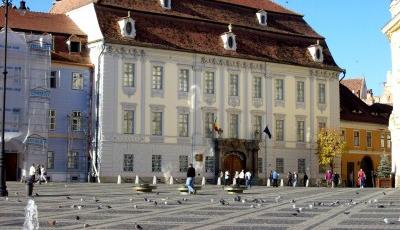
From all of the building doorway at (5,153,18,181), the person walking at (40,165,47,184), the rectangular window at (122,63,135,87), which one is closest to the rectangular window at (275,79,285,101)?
the rectangular window at (122,63,135,87)

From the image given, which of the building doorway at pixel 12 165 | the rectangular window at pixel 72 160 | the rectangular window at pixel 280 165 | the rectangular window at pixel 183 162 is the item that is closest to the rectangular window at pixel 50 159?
the rectangular window at pixel 72 160

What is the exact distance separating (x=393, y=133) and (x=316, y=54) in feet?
50.3

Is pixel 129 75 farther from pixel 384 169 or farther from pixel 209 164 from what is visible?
pixel 384 169

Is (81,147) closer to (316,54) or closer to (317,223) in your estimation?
(316,54)

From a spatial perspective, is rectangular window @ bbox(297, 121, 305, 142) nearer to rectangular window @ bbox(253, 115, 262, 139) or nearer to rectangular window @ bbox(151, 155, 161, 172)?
rectangular window @ bbox(253, 115, 262, 139)

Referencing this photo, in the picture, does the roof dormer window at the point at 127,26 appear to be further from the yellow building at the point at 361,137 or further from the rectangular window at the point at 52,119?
the yellow building at the point at 361,137

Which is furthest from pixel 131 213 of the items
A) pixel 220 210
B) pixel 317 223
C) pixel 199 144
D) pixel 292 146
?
pixel 292 146

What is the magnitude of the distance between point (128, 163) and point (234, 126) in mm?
9599

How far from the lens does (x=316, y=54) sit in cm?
6028

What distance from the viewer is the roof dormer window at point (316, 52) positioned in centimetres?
6003

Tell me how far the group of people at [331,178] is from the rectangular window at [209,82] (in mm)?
10626

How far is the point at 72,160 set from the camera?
164 feet

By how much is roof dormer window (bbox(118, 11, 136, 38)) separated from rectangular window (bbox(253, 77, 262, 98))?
1134 cm

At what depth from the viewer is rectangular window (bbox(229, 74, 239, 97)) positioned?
183ft
